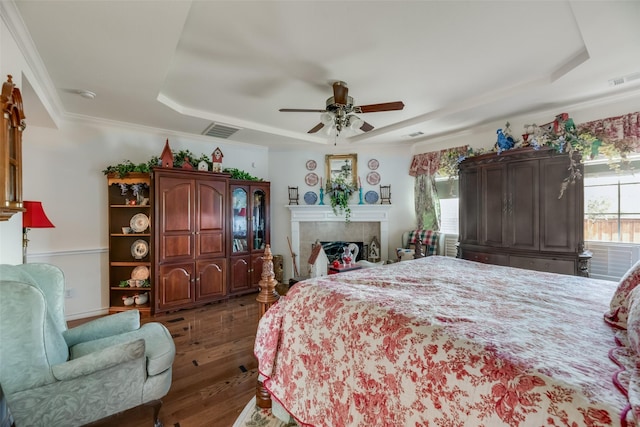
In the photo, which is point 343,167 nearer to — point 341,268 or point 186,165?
point 341,268

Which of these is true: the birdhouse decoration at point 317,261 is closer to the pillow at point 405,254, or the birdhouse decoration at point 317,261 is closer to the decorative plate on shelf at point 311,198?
the pillow at point 405,254

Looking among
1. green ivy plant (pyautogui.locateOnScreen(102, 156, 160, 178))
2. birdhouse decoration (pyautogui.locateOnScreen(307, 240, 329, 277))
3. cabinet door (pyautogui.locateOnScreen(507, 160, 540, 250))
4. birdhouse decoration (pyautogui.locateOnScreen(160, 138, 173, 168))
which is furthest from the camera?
birdhouse decoration (pyautogui.locateOnScreen(160, 138, 173, 168))

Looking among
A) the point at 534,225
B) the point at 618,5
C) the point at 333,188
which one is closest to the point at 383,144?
the point at 333,188

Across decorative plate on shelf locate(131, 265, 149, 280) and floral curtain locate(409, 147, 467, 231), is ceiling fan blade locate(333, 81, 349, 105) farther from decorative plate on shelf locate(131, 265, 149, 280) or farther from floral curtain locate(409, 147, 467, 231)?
decorative plate on shelf locate(131, 265, 149, 280)

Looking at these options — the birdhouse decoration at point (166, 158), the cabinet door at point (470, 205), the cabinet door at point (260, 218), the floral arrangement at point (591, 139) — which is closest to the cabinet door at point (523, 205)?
the floral arrangement at point (591, 139)

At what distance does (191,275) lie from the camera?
3.64 metres

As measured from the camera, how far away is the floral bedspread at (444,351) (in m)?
0.76

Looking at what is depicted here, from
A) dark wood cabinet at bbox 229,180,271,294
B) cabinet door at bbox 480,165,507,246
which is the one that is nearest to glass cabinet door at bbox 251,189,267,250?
dark wood cabinet at bbox 229,180,271,294

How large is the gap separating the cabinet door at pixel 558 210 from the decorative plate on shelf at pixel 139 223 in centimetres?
476

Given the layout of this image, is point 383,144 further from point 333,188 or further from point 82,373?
point 82,373

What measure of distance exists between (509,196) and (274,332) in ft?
10.3

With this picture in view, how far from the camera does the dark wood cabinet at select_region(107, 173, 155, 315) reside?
344cm

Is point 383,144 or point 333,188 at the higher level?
point 383,144

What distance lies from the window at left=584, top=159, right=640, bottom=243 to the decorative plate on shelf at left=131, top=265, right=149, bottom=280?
17.6ft
